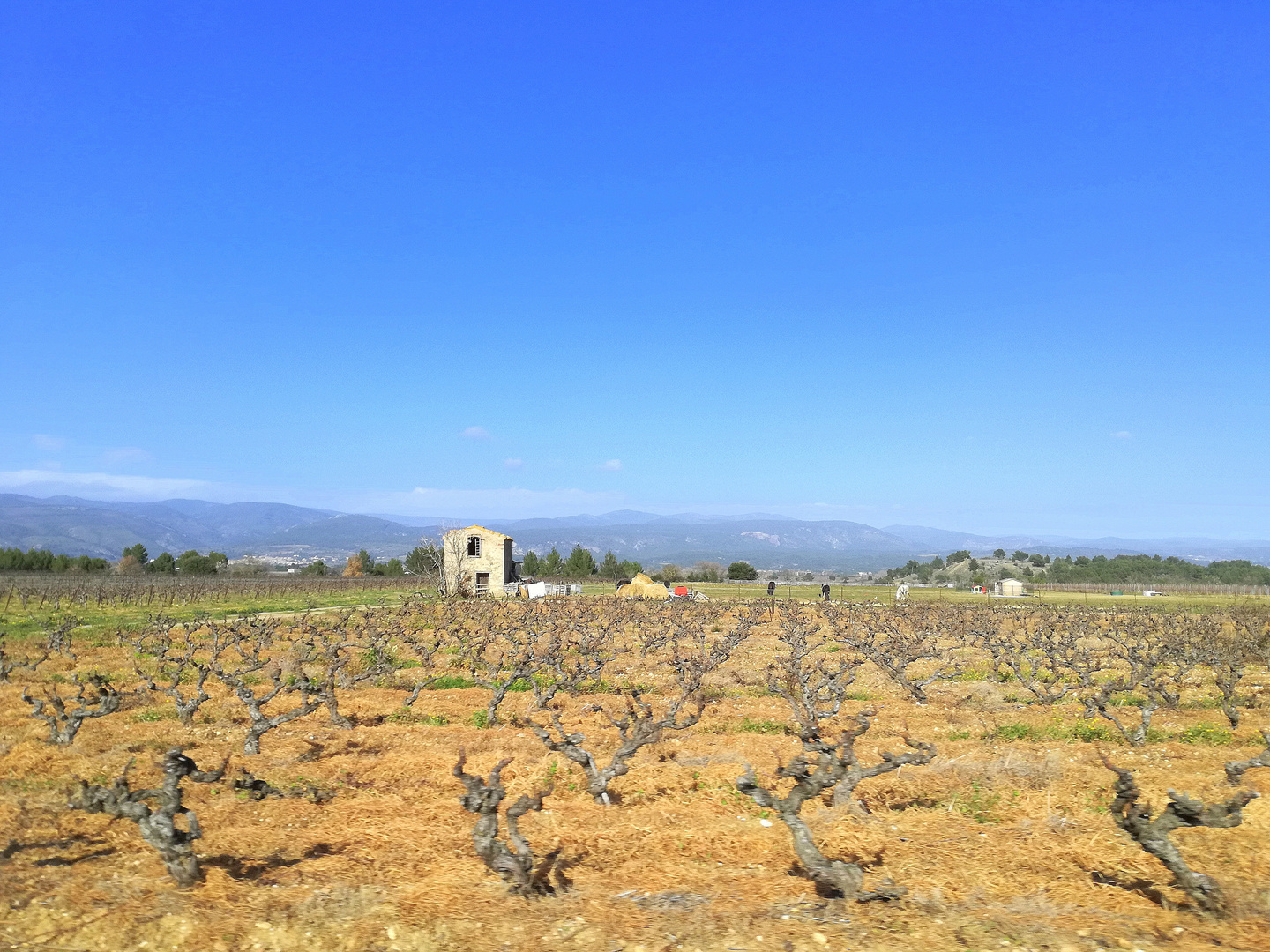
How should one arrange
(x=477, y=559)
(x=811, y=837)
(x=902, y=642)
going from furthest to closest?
(x=477, y=559)
(x=902, y=642)
(x=811, y=837)

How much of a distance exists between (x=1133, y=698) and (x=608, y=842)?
717 inches

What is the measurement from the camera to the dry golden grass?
7199mm

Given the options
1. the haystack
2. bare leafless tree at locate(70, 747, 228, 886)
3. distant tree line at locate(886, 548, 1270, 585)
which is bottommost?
distant tree line at locate(886, 548, 1270, 585)

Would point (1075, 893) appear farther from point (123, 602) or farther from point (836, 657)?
point (123, 602)

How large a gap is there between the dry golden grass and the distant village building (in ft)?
174

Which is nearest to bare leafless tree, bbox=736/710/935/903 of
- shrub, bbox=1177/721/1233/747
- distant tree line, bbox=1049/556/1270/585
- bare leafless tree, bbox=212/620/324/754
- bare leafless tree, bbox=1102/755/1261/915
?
bare leafless tree, bbox=1102/755/1261/915

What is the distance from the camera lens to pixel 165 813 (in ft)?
26.5

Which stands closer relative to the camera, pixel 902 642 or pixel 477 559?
pixel 902 642

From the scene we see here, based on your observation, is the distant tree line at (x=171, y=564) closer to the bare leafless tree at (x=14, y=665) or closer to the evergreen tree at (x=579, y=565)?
the evergreen tree at (x=579, y=565)

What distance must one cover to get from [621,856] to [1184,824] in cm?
569

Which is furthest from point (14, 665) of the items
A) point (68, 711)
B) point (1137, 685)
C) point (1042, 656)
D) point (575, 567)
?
point (575, 567)

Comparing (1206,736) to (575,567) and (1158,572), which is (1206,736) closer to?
(575,567)

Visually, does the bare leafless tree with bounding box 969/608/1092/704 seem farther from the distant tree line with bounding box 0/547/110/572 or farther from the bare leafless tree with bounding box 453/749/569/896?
the distant tree line with bounding box 0/547/110/572

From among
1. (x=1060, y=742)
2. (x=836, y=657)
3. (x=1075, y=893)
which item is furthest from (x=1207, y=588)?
(x=1075, y=893)
